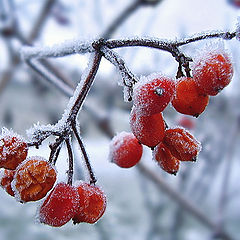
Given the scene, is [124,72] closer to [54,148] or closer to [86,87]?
[86,87]

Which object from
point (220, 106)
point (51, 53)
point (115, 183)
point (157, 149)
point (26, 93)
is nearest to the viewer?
point (157, 149)

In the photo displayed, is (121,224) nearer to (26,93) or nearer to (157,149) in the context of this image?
(157,149)

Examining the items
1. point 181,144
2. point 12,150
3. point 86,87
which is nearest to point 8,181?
point 12,150

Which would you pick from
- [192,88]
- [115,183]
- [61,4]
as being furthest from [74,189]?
[115,183]

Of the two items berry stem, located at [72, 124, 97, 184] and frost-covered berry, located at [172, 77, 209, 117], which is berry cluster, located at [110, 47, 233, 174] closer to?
frost-covered berry, located at [172, 77, 209, 117]

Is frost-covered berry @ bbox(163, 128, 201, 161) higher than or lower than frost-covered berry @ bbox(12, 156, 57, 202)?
higher

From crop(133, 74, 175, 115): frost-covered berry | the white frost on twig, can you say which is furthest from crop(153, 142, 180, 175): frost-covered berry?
the white frost on twig

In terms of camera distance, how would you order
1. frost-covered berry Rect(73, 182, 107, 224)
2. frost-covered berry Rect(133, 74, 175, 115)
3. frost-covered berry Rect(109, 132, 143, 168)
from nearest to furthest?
frost-covered berry Rect(133, 74, 175, 115), frost-covered berry Rect(73, 182, 107, 224), frost-covered berry Rect(109, 132, 143, 168)
